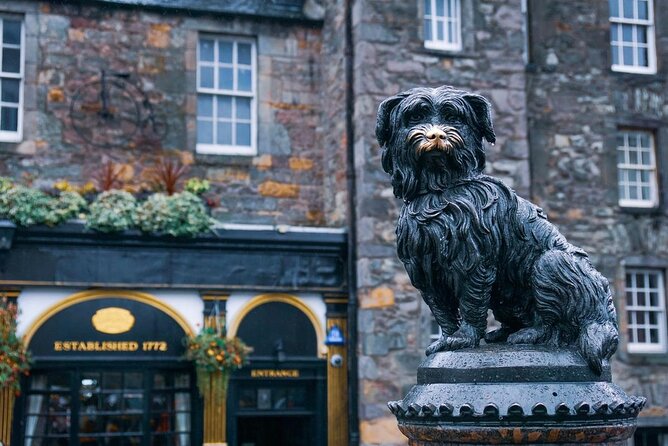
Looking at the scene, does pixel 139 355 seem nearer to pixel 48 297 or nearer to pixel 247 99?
pixel 48 297

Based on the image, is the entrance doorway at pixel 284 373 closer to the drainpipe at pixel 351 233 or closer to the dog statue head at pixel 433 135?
the drainpipe at pixel 351 233

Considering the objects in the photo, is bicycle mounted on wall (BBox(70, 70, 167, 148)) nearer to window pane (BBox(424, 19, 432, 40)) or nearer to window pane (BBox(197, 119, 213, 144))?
window pane (BBox(197, 119, 213, 144))

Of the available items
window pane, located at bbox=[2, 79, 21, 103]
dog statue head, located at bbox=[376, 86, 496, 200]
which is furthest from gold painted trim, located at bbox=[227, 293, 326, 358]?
dog statue head, located at bbox=[376, 86, 496, 200]

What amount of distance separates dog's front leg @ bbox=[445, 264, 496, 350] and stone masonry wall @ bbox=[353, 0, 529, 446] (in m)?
9.35

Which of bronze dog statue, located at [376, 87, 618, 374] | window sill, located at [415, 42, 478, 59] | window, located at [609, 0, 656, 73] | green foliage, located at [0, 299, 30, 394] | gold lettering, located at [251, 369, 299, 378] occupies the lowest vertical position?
gold lettering, located at [251, 369, 299, 378]

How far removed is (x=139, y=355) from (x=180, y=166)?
9.36 feet

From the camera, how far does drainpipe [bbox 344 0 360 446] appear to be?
43.9 feet

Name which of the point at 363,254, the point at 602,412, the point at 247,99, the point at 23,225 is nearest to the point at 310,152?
the point at 247,99

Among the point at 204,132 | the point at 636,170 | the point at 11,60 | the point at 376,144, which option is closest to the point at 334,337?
the point at 376,144

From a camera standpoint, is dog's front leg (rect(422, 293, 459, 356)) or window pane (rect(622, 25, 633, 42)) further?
window pane (rect(622, 25, 633, 42))

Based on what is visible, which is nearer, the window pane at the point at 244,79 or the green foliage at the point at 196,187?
the green foliage at the point at 196,187

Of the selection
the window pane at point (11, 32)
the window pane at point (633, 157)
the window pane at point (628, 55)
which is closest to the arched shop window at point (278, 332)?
the window pane at point (11, 32)

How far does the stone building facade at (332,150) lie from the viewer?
13.3 metres

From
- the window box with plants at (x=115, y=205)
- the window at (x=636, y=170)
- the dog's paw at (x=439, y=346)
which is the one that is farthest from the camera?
the window at (x=636, y=170)
